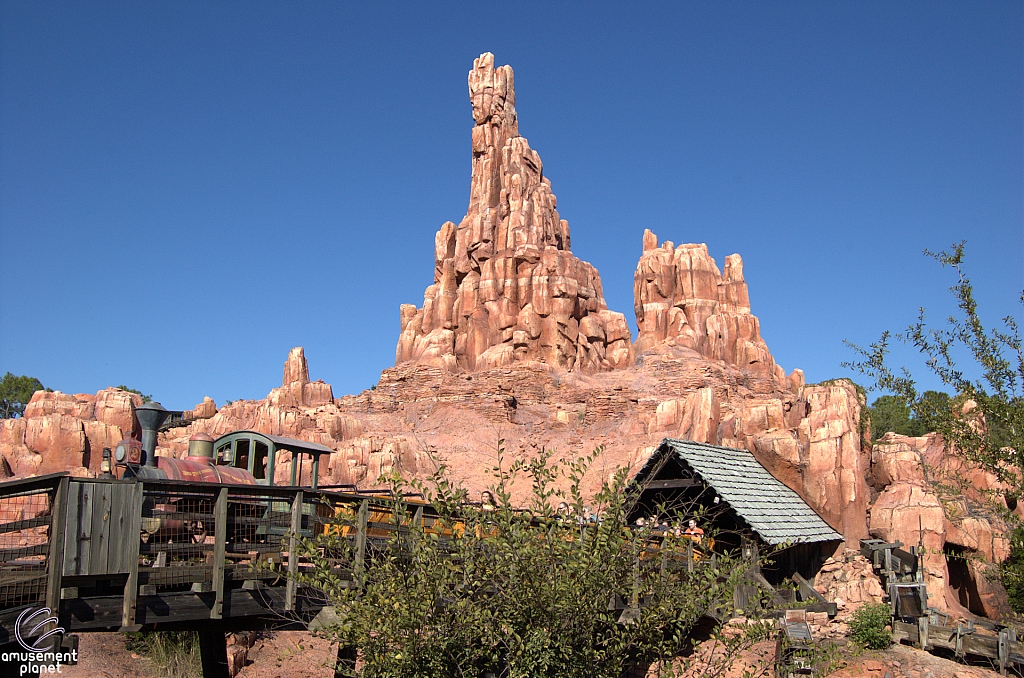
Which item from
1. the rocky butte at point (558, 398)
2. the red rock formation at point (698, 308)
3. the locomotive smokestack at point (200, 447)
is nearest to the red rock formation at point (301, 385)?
the rocky butte at point (558, 398)

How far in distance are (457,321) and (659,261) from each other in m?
19.1

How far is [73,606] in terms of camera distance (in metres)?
8.50

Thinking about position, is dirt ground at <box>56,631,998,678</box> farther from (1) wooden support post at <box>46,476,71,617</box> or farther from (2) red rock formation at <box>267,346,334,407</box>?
(2) red rock formation at <box>267,346,334,407</box>

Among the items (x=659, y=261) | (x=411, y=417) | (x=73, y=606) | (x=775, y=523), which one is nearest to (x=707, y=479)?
(x=775, y=523)

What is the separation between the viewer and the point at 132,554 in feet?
29.0

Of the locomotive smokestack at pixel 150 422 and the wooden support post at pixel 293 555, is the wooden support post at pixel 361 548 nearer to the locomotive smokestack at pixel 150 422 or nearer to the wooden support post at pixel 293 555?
the wooden support post at pixel 293 555

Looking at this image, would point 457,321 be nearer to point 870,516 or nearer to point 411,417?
point 411,417

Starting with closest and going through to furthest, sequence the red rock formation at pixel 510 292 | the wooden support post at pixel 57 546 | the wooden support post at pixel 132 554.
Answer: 1. the wooden support post at pixel 57 546
2. the wooden support post at pixel 132 554
3. the red rock formation at pixel 510 292

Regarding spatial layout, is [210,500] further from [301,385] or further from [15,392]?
[15,392]

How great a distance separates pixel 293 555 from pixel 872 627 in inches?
532

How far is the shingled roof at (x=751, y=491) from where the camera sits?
16047 mm

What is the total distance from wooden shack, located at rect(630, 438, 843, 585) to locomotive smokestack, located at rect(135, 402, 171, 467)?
847cm

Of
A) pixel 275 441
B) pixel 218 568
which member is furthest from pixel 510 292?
pixel 218 568

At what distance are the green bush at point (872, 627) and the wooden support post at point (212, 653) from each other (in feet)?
41.1
